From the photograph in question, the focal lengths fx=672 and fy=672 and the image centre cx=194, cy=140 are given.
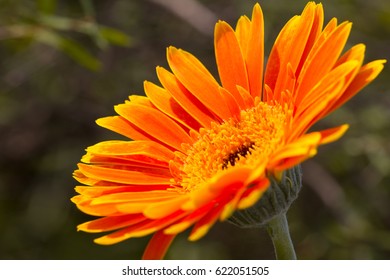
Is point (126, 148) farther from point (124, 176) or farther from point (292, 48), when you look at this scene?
point (292, 48)

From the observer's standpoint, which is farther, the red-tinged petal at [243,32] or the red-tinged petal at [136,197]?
the red-tinged petal at [243,32]

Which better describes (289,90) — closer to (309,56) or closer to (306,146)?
(309,56)

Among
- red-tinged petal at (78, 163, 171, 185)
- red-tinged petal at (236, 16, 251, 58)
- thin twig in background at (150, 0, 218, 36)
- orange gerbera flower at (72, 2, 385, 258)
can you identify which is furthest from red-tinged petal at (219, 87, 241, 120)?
thin twig in background at (150, 0, 218, 36)

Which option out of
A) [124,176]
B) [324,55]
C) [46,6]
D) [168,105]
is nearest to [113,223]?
[124,176]

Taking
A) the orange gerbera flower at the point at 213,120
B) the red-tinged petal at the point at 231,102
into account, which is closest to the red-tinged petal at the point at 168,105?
the orange gerbera flower at the point at 213,120

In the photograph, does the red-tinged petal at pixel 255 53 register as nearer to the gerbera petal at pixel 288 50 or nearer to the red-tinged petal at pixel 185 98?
the gerbera petal at pixel 288 50
